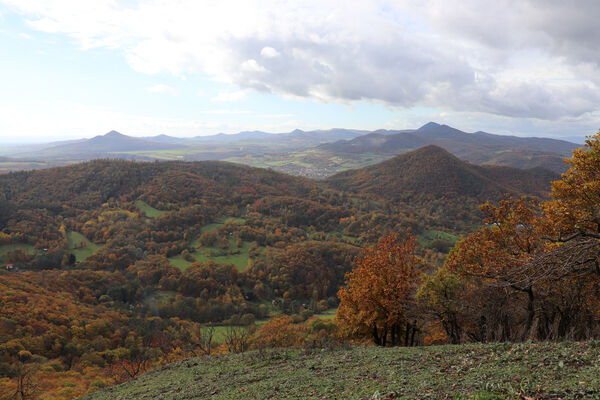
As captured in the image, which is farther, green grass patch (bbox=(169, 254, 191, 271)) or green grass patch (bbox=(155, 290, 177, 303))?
green grass patch (bbox=(169, 254, 191, 271))

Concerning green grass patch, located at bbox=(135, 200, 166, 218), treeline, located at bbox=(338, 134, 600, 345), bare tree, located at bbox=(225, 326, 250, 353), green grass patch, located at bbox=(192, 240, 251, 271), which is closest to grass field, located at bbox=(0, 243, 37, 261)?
green grass patch, located at bbox=(135, 200, 166, 218)

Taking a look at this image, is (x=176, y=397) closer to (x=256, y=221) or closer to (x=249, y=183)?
(x=256, y=221)

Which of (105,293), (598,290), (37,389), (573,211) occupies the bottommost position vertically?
(105,293)

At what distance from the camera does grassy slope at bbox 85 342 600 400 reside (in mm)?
8391

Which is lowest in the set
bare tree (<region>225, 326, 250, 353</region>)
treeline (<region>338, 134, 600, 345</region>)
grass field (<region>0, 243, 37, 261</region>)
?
grass field (<region>0, 243, 37, 261</region>)

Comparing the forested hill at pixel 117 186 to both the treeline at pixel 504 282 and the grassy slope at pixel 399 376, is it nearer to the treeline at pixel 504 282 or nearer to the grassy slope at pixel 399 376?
the treeline at pixel 504 282

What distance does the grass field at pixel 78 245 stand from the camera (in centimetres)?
9909

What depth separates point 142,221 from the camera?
414 feet

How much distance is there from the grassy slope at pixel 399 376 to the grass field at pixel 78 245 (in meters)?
97.5

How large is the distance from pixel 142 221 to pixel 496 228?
436ft

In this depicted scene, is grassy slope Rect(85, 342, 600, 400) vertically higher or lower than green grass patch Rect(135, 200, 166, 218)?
higher

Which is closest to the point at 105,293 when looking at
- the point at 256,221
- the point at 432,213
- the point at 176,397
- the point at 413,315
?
the point at 256,221

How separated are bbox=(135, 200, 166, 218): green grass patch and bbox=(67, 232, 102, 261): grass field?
26.7 meters

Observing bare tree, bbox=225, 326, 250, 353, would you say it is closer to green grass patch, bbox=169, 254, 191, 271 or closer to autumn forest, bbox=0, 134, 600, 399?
autumn forest, bbox=0, 134, 600, 399
